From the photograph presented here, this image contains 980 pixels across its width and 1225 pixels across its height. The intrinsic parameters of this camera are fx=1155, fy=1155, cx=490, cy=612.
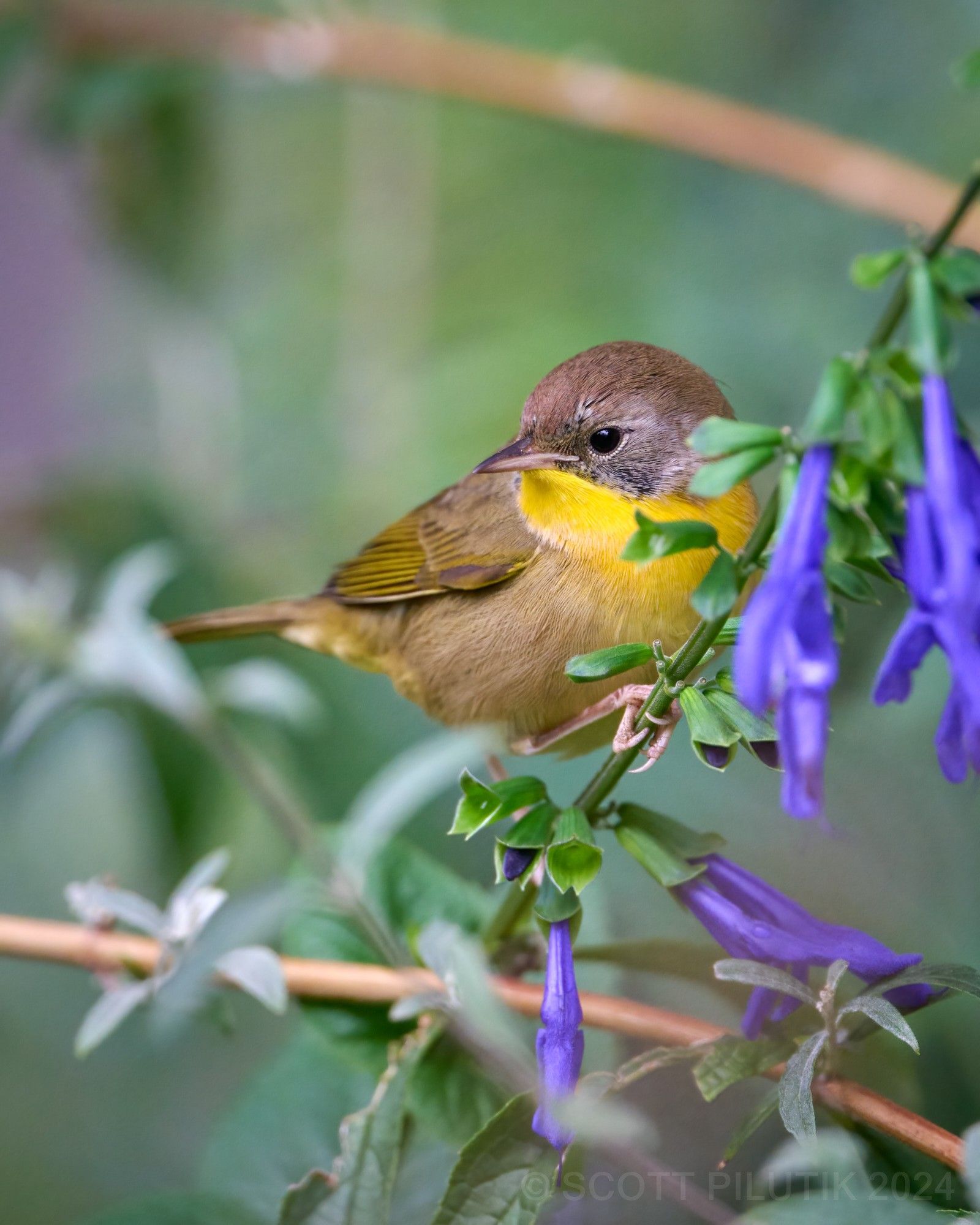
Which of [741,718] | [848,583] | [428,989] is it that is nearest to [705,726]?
[741,718]

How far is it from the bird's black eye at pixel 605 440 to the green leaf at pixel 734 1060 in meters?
0.78

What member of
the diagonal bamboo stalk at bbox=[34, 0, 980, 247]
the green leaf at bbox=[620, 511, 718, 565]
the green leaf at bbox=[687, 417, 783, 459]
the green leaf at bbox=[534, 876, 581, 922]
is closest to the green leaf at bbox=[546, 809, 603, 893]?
the green leaf at bbox=[534, 876, 581, 922]

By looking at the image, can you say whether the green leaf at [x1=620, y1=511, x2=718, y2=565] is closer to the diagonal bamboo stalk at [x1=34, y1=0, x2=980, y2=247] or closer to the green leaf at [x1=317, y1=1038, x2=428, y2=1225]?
the green leaf at [x1=317, y1=1038, x2=428, y2=1225]

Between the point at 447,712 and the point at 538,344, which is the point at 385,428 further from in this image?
the point at 447,712

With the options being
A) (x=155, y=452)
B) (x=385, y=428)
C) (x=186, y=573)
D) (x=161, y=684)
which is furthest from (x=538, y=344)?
(x=161, y=684)

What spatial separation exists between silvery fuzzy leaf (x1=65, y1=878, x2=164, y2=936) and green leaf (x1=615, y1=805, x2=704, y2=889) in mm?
640

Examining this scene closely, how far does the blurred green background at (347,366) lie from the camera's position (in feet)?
6.96

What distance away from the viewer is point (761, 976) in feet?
3.67

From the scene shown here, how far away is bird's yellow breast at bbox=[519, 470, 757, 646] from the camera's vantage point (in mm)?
1478

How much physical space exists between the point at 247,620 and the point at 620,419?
1033mm

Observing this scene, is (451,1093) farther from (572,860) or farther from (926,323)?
(926,323)

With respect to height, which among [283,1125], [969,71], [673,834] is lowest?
[283,1125]

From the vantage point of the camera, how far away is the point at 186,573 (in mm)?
2801

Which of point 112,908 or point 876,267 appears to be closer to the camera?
point 876,267
